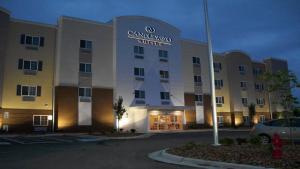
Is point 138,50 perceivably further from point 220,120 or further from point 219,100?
point 220,120

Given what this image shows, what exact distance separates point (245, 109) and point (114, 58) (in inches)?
1114

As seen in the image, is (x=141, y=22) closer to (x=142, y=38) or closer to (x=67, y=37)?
(x=142, y=38)

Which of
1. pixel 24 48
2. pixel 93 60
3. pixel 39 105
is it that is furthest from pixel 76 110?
pixel 24 48

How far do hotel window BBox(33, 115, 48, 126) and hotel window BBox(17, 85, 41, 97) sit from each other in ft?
8.85

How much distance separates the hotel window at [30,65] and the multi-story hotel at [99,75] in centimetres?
11

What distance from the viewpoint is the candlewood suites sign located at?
4394cm

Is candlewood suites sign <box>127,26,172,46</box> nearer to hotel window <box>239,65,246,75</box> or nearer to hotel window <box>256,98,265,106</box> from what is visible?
hotel window <box>239,65,246,75</box>

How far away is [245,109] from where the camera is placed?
56.6 meters

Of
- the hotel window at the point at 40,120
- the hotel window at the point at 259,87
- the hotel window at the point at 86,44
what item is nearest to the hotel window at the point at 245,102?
the hotel window at the point at 259,87

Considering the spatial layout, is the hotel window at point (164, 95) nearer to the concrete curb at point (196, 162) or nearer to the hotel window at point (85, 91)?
the hotel window at point (85, 91)

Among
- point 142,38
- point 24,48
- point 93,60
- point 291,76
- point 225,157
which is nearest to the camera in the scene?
point 225,157

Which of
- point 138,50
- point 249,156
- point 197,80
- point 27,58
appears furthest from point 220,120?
point 249,156

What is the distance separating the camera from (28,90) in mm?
36625

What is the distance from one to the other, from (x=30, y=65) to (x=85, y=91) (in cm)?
736
